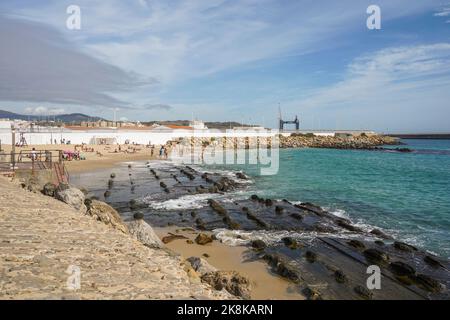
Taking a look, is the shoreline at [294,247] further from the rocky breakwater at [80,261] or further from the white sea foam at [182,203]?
the rocky breakwater at [80,261]

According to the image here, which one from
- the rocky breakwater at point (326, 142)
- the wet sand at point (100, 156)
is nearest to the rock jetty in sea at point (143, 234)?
the wet sand at point (100, 156)

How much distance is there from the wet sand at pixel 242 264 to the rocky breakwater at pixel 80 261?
1.90 metres

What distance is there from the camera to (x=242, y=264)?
10.7m

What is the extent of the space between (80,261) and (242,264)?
5286 millimetres

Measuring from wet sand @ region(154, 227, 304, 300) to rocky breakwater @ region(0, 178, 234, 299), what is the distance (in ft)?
6.23

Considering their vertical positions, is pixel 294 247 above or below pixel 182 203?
below

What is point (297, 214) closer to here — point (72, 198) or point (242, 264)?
point (242, 264)

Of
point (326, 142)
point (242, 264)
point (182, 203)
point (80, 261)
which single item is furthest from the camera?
point (326, 142)

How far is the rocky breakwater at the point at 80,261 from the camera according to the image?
5.45 meters

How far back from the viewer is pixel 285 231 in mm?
14656

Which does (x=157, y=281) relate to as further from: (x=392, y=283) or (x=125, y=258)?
(x=392, y=283)

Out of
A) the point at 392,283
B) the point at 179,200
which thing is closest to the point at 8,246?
the point at 392,283

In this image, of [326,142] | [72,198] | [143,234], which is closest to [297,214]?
[143,234]
